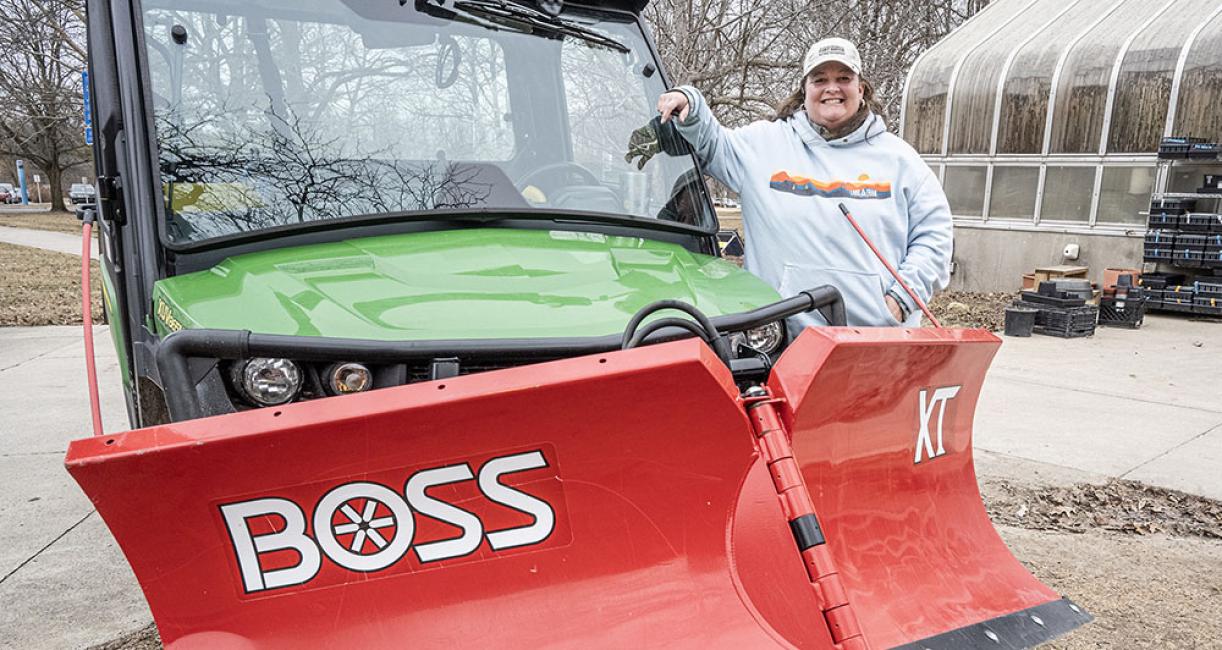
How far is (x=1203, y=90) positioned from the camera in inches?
453

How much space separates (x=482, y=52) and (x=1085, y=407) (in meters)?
5.77

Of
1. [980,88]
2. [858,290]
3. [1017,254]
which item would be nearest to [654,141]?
[858,290]

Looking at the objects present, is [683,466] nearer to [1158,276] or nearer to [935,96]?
[1158,276]

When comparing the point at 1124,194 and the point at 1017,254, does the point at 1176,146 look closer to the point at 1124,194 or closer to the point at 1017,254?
the point at 1124,194

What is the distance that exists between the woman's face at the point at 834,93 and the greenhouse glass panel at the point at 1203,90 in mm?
10621

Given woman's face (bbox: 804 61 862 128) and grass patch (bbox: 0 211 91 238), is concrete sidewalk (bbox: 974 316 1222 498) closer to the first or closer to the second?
woman's face (bbox: 804 61 862 128)

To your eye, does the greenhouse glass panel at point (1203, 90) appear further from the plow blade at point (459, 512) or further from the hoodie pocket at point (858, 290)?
the plow blade at point (459, 512)

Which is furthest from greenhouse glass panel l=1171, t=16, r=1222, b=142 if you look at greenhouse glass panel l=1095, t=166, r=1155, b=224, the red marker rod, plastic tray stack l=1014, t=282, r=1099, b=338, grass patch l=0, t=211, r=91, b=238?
grass patch l=0, t=211, r=91, b=238

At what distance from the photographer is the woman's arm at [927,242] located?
3.59 metres

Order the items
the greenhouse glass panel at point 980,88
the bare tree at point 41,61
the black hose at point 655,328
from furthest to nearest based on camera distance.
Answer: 1. the bare tree at point 41,61
2. the greenhouse glass panel at point 980,88
3. the black hose at point 655,328

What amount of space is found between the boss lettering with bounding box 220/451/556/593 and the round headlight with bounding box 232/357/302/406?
331 millimetres

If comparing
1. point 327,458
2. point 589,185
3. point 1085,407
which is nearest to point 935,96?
point 1085,407

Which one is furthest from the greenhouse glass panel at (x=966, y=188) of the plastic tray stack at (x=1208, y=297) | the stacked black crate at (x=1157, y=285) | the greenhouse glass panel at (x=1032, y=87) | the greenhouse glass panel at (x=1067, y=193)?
the plastic tray stack at (x=1208, y=297)

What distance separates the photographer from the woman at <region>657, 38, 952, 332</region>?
3.54 meters
